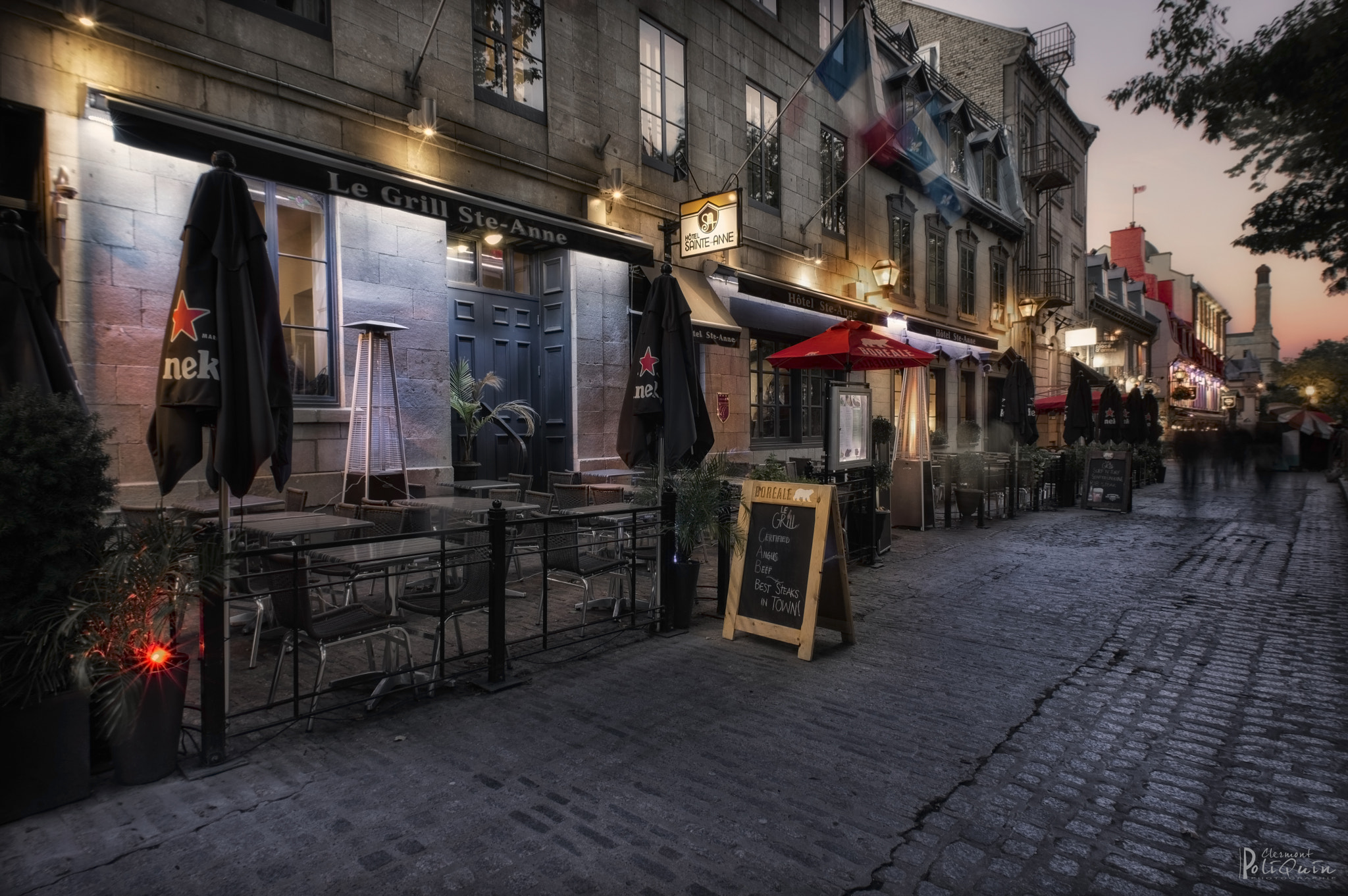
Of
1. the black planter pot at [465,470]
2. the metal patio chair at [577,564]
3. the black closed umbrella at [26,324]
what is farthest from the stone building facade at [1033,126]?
the black closed umbrella at [26,324]

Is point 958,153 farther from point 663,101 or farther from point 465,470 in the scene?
point 465,470

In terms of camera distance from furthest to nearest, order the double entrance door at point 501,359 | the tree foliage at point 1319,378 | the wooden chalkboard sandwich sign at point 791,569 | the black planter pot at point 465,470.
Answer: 1. the tree foliage at point 1319,378
2. the double entrance door at point 501,359
3. the black planter pot at point 465,470
4. the wooden chalkboard sandwich sign at point 791,569

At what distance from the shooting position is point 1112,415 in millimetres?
18375

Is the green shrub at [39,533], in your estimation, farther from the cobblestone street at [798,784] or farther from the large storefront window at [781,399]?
the large storefront window at [781,399]

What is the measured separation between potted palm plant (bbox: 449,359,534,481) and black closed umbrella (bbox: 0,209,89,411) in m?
4.65

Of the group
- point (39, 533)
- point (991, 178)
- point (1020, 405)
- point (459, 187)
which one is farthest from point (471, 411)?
point (991, 178)

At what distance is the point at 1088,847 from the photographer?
2873 mm

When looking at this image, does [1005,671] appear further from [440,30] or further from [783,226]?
[783,226]

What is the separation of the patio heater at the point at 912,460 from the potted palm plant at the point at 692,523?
243 inches

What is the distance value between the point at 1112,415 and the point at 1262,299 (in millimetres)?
106576

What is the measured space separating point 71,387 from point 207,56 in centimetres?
→ 422

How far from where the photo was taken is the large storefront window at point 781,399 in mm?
14633

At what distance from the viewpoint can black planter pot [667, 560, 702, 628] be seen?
587cm

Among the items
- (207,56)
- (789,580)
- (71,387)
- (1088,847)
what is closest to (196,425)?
(71,387)
